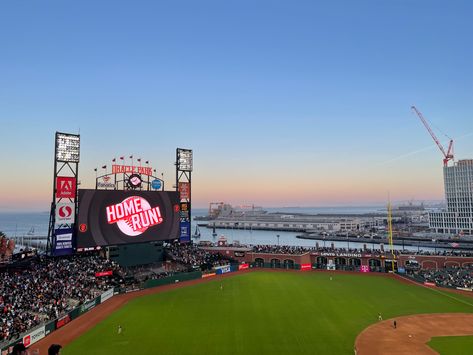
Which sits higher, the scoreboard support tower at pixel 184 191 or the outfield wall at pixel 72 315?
the scoreboard support tower at pixel 184 191

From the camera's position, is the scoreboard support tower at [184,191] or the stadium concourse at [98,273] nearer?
the stadium concourse at [98,273]

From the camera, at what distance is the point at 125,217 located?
61.7 meters

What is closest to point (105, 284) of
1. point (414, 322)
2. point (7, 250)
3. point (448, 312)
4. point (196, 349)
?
point (196, 349)

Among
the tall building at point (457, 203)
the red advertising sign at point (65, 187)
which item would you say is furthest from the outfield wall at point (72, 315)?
the tall building at point (457, 203)

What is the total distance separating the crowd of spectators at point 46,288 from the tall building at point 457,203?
163 meters

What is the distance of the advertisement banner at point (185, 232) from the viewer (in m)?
70.7

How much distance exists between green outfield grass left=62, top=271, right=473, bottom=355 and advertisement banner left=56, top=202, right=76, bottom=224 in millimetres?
16851

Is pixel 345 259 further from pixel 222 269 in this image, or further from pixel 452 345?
pixel 452 345

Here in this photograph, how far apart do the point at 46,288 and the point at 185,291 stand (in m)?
19.6

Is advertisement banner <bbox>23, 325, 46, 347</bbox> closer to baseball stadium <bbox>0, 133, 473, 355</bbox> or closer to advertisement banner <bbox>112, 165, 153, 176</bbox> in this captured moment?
baseball stadium <bbox>0, 133, 473, 355</bbox>

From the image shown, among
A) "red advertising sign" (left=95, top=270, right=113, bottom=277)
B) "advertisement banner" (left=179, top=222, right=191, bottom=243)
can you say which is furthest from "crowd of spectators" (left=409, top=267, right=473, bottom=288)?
"red advertising sign" (left=95, top=270, right=113, bottom=277)

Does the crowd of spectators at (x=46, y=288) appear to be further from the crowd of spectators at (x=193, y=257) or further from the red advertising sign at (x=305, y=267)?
the red advertising sign at (x=305, y=267)

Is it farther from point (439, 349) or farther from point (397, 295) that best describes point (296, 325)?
point (397, 295)

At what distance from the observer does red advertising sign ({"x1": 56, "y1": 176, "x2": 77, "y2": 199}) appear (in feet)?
180
